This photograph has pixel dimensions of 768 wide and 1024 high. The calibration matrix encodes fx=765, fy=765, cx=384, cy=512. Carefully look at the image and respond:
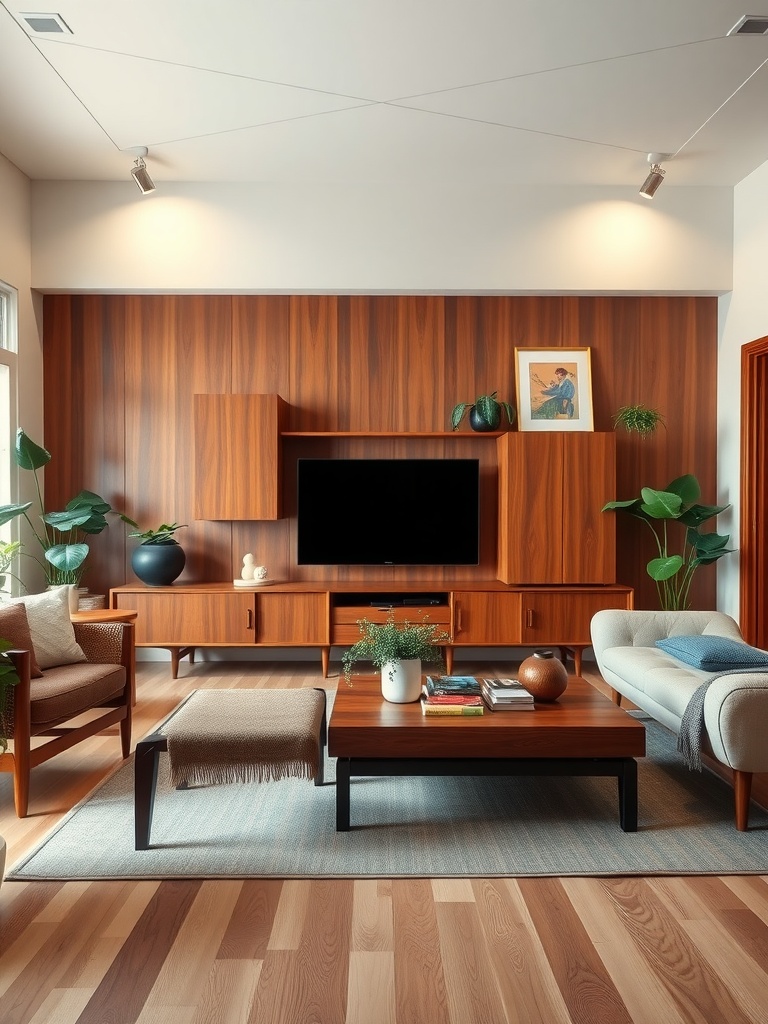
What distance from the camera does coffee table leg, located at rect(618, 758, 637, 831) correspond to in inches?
103

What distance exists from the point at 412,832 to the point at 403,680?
0.57 metres

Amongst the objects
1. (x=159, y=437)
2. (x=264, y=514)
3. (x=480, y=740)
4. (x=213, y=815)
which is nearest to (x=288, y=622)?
(x=264, y=514)

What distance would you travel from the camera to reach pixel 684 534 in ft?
18.1

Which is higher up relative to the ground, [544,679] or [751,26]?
[751,26]

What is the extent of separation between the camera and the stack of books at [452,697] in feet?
9.20

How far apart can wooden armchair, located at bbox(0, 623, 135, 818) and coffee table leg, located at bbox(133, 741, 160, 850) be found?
557mm

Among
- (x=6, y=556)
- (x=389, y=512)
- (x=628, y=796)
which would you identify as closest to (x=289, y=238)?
(x=389, y=512)

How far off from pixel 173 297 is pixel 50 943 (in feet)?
14.4

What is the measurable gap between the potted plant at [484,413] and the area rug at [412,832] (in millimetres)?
2657

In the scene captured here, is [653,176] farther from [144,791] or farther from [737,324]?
[144,791]

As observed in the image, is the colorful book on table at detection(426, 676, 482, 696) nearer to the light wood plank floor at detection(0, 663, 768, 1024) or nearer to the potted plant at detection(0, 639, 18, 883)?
the light wood plank floor at detection(0, 663, 768, 1024)

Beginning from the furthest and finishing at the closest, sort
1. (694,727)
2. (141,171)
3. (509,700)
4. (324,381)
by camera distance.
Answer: (324,381), (141,171), (509,700), (694,727)

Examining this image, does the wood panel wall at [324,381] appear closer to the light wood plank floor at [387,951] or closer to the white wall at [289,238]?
the white wall at [289,238]

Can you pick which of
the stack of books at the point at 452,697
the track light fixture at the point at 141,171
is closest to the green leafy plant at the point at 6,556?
the track light fixture at the point at 141,171
